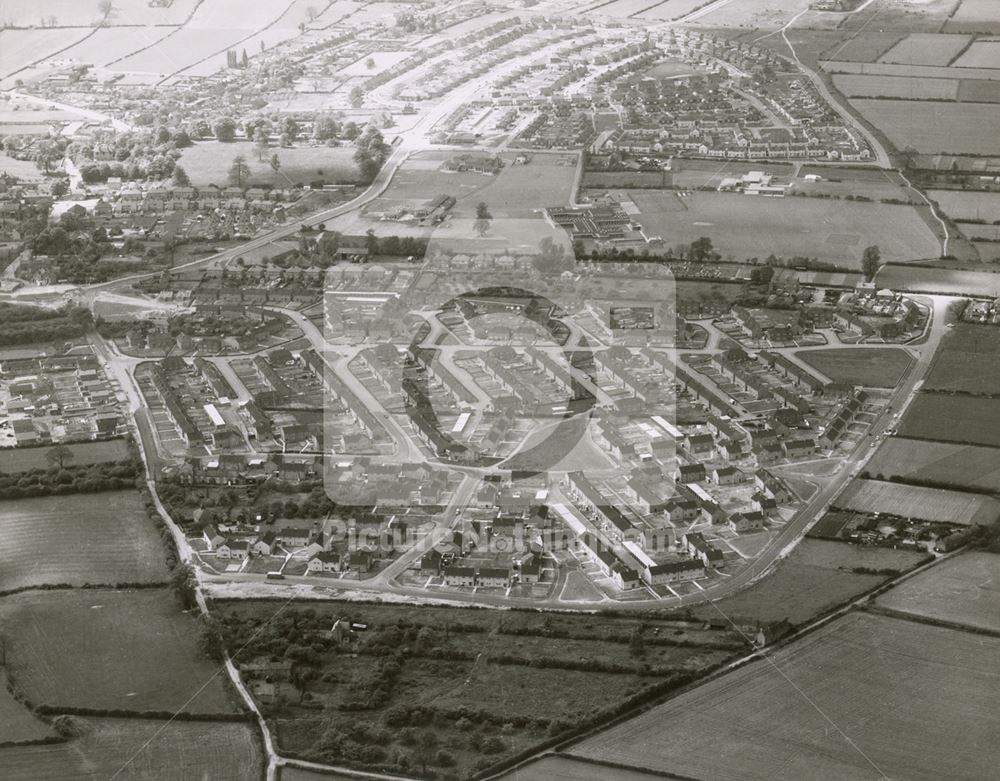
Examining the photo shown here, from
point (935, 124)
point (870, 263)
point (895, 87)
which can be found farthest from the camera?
point (895, 87)

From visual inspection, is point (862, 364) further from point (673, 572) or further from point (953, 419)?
point (673, 572)

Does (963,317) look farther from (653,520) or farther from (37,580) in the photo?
(37,580)

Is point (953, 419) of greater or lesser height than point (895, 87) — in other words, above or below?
above

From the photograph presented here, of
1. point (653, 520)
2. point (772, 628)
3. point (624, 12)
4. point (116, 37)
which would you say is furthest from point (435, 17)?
point (772, 628)

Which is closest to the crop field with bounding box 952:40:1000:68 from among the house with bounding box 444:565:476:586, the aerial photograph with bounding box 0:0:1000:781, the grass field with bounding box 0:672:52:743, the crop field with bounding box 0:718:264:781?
the aerial photograph with bounding box 0:0:1000:781

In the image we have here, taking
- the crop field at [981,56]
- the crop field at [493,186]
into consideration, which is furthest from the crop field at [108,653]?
the crop field at [981,56]

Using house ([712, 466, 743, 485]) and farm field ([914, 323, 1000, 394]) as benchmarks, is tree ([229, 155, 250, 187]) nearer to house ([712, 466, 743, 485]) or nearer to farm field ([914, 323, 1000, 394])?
farm field ([914, 323, 1000, 394])

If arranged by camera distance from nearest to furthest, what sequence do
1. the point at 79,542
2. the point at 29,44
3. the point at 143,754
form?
1. the point at 143,754
2. the point at 79,542
3. the point at 29,44

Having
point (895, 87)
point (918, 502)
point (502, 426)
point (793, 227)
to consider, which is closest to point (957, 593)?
point (918, 502)
